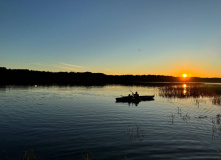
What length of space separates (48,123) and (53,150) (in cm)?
754

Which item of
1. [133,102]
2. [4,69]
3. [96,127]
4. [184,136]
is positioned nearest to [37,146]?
[96,127]

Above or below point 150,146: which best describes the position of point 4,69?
above

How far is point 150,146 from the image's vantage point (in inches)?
484

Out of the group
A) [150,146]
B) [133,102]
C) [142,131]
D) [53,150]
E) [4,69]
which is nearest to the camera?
[53,150]

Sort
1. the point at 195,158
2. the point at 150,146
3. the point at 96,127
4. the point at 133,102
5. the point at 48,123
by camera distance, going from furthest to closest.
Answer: the point at 133,102
the point at 48,123
the point at 96,127
the point at 150,146
the point at 195,158

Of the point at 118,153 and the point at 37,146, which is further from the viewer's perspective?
the point at 37,146

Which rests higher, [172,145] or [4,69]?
[4,69]

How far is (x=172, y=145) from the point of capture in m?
12.5

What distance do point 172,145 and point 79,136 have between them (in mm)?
6652

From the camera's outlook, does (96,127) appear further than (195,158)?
Yes

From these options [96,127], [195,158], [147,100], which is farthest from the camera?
[147,100]

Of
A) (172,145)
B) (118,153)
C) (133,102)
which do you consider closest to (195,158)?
(172,145)

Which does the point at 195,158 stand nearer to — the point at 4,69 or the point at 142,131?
the point at 142,131

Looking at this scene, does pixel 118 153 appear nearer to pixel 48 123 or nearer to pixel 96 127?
pixel 96 127
